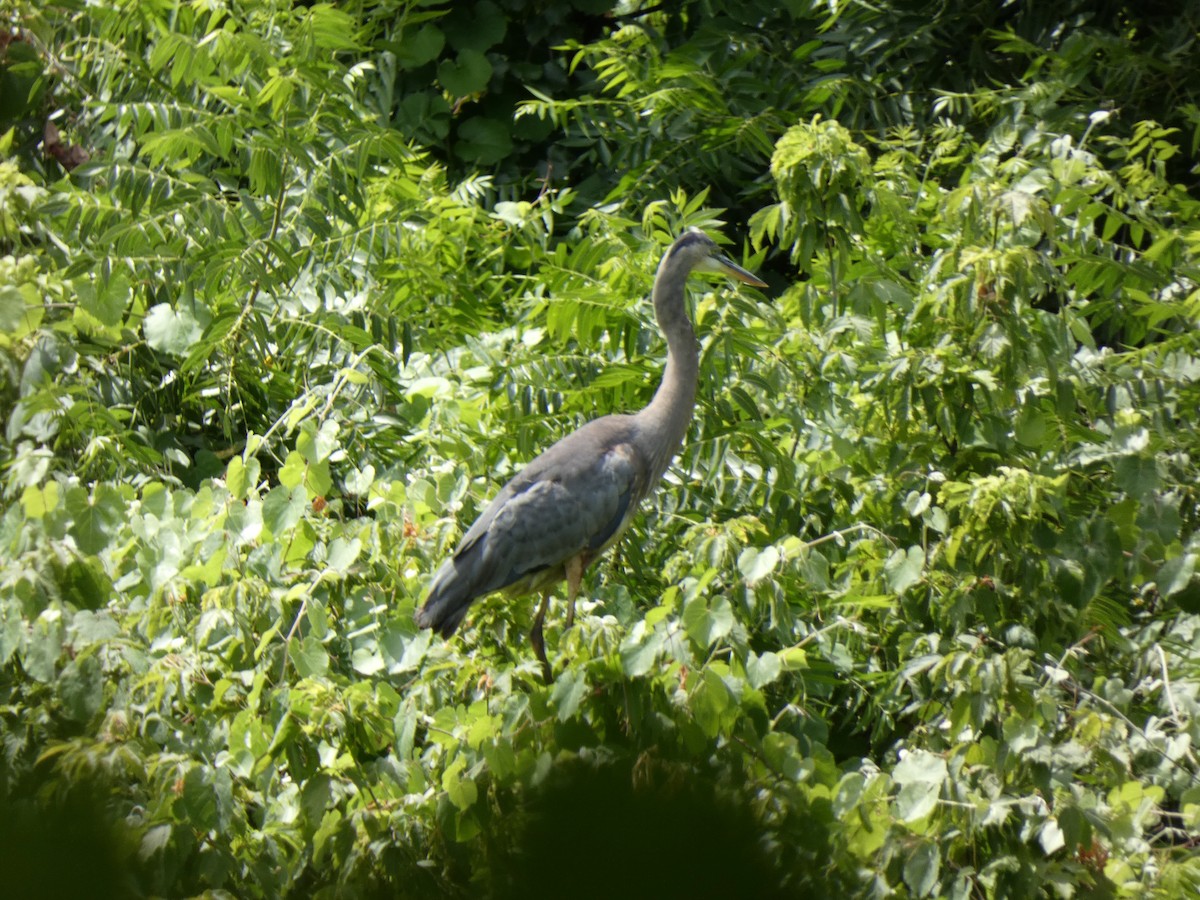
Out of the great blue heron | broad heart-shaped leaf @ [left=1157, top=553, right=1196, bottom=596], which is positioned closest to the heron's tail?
the great blue heron

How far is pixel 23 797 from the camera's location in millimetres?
707

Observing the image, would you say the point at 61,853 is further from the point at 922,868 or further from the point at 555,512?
the point at 555,512

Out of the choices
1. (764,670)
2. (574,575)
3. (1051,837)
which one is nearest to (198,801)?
(764,670)

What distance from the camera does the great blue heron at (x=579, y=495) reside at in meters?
3.27

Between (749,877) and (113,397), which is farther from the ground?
(749,877)

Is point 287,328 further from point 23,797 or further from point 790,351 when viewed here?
point 23,797

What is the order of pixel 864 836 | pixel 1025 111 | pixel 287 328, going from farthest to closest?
pixel 1025 111
pixel 287 328
pixel 864 836

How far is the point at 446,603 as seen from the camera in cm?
314

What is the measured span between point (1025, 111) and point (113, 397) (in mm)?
3619

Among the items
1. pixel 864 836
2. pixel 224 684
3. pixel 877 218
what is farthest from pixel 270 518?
pixel 877 218

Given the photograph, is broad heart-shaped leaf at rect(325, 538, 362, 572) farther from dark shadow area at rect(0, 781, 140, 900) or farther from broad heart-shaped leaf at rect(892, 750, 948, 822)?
dark shadow area at rect(0, 781, 140, 900)

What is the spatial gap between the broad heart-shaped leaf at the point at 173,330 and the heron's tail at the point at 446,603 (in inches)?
61.4

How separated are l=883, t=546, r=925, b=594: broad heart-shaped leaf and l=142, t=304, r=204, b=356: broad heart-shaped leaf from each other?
238 cm

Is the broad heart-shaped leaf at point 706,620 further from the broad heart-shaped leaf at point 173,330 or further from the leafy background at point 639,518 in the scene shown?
the broad heart-shaped leaf at point 173,330
